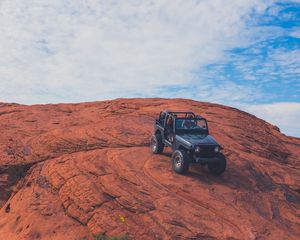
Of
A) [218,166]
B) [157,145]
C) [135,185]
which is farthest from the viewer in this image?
[157,145]

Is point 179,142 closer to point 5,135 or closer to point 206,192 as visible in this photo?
point 206,192

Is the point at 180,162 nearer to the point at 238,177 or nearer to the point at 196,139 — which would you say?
the point at 196,139

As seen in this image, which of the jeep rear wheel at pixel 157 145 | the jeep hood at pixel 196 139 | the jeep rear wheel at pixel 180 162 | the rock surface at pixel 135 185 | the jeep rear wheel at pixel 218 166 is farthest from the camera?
the jeep rear wheel at pixel 157 145

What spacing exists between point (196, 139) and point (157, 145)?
2.20 m

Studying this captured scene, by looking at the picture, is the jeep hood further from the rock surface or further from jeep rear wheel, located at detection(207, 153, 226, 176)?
the rock surface

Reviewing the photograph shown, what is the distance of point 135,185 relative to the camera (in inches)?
572

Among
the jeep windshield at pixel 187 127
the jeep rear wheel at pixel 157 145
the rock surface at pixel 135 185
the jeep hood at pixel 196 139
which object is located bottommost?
the rock surface at pixel 135 185

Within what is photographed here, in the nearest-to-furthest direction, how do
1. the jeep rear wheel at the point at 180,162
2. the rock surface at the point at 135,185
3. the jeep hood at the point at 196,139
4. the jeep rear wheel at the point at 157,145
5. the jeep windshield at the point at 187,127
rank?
the rock surface at the point at 135,185
the jeep rear wheel at the point at 180,162
the jeep hood at the point at 196,139
the jeep windshield at the point at 187,127
the jeep rear wheel at the point at 157,145

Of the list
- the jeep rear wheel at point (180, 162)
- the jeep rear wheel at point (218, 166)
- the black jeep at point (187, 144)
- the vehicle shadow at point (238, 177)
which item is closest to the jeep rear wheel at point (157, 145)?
the black jeep at point (187, 144)

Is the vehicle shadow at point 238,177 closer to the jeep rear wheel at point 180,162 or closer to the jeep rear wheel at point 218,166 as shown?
the jeep rear wheel at point 218,166

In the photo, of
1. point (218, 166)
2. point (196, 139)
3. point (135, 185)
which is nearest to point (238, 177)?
point (218, 166)

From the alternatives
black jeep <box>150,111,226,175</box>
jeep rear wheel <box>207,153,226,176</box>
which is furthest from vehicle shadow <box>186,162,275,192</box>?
black jeep <box>150,111,226,175</box>

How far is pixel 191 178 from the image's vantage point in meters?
14.9

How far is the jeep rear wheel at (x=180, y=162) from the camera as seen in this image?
14492mm
